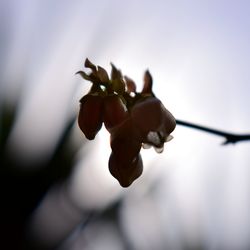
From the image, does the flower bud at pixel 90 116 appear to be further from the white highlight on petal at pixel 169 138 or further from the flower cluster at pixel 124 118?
the white highlight on petal at pixel 169 138

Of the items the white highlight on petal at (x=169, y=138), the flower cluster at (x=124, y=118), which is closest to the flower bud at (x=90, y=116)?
the flower cluster at (x=124, y=118)

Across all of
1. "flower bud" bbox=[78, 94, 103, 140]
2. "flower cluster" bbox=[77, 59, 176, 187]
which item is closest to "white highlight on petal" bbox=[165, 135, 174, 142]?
"flower cluster" bbox=[77, 59, 176, 187]

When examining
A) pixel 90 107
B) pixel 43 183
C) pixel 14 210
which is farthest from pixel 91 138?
pixel 14 210

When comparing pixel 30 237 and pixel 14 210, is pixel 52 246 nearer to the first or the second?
pixel 30 237
